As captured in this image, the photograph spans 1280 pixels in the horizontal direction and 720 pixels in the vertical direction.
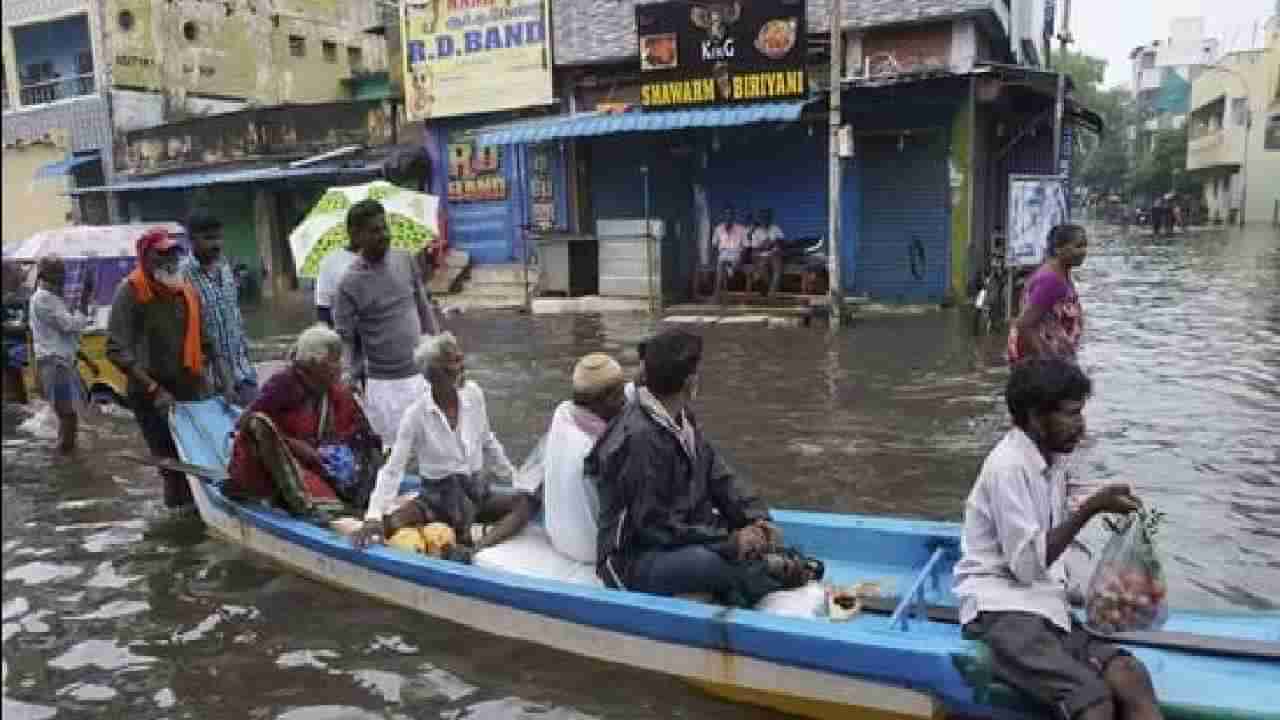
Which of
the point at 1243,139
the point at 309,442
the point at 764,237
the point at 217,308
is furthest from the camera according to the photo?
the point at 1243,139

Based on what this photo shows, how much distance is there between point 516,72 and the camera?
18.6 meters

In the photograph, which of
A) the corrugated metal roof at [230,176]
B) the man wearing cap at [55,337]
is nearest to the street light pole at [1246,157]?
the corrugated metal roof at [230,176]

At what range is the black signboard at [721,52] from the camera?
15.1m

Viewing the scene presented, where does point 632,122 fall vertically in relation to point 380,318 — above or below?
above

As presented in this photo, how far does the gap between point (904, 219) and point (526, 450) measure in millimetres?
9250

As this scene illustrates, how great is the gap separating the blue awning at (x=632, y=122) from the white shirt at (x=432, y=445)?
10055 millimetres

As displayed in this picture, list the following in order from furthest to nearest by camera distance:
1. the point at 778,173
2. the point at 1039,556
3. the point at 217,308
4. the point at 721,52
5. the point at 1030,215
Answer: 1. the point at 778,173
2. the point at 721,52
3. the point at 1030,215
4. the point at 217,308
5. the point at 1039,556

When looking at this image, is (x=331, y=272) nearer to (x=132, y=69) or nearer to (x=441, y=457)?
(x=441, y=457)

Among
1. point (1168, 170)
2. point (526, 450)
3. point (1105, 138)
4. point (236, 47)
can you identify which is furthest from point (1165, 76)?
point (526, 450)

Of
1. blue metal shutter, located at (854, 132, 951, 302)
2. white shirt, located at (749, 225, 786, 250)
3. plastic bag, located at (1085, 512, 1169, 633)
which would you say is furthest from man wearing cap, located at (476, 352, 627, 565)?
blue metal shutter, located at (854, 132, 951, 302)

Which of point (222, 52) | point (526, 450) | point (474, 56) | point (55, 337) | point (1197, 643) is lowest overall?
point (526, 450)

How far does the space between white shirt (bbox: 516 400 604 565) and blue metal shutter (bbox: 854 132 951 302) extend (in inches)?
479

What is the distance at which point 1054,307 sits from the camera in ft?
20.7

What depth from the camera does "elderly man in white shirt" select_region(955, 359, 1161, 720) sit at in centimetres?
318
